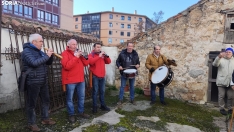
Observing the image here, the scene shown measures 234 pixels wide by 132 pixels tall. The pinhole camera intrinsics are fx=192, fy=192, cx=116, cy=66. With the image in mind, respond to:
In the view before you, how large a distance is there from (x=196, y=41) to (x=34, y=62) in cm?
496

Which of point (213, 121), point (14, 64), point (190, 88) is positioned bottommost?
point (213, 121)

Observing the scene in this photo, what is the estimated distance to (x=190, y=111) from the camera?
5320mm

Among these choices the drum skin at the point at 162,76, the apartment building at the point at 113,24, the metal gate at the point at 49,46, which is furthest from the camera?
the apartment building at the point at 113,24

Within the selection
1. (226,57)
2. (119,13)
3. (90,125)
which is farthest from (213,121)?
(119,13)

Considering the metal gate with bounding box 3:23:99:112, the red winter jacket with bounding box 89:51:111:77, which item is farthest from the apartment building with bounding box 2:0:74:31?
the red winter jacket with bounding box 89:51:111:77

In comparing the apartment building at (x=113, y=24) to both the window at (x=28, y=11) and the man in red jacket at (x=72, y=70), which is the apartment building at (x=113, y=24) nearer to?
the window at (x=28, y=11)

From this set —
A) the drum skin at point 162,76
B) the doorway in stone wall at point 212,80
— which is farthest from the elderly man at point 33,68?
the doorway in stone wall at point 212,80

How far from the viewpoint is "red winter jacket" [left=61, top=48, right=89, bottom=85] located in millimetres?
3686

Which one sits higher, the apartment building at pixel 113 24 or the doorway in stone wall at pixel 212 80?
the apartment building at pixel 113 24

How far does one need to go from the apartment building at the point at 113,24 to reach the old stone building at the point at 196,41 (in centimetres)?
4915

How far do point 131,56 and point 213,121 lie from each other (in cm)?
261

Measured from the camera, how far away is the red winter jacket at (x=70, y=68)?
369 centimetres

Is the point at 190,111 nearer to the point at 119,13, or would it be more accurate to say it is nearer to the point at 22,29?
the point at 22,29

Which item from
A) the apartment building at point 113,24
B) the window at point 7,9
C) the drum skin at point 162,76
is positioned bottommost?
the drum skin at point 162,76
